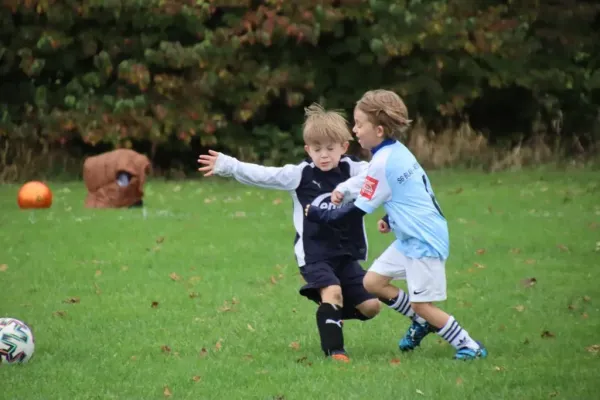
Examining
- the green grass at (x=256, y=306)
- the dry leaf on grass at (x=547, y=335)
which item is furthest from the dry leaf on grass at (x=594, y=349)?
the dry leaf on grass at (x=547, y=335)

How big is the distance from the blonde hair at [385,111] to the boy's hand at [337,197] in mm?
474

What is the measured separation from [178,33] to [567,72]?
7326mm

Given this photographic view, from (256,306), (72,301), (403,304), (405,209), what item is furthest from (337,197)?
(72,301)

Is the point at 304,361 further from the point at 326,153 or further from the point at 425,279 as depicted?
the point at 326,153

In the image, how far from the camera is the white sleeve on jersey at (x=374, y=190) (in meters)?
7.50

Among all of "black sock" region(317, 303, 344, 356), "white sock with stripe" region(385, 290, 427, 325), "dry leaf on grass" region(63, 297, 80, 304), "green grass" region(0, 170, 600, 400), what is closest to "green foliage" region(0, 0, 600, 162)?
"green grass" region(0, 170, 600, 400)

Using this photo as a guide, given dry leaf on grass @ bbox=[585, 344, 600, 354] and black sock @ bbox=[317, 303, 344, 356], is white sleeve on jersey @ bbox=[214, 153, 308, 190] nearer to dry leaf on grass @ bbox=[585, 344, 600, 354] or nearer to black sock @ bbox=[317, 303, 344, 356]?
black sock @ bbox=[317, 303, 344, 356]

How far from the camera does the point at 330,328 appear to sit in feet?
25.7

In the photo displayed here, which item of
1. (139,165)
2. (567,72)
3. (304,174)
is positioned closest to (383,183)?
(304,174)

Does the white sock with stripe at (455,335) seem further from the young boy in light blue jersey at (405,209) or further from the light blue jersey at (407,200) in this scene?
the light blue jersey at (407,200)

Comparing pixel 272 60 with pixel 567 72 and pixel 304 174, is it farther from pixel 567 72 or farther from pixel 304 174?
pixel 304 174

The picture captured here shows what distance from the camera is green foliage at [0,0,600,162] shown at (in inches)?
846

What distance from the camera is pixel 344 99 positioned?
22.7 meters

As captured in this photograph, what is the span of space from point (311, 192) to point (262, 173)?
0.34 meters
